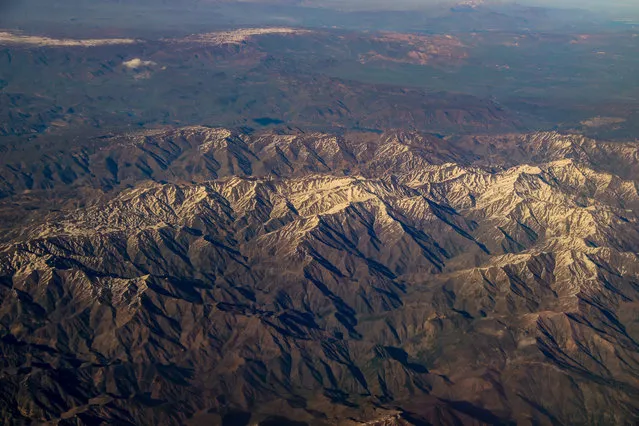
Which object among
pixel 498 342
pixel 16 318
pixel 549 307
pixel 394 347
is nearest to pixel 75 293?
pixel 16 318

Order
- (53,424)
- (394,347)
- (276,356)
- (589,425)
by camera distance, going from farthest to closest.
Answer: (394,347)
(276,356)
(589,425)
(53,424)

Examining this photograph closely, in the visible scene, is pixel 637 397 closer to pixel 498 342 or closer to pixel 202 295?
pixel 498 342

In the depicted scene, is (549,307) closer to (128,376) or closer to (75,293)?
(128,376)

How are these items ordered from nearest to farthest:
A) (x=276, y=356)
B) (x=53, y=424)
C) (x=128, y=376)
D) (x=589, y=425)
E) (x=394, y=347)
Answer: (x=53, y=424) → (x=589, y=425) → (x=128, y=376) → (x=276, y=356) → (x=394, y=347)

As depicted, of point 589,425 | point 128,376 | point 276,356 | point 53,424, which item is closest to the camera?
point 53,424

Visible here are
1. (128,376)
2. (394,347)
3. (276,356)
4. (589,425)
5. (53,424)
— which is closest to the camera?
(53,424)

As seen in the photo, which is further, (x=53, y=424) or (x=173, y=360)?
(x=173, y=360)

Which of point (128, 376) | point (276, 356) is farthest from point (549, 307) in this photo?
point (128, 376)

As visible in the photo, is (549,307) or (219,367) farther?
(549,307)
